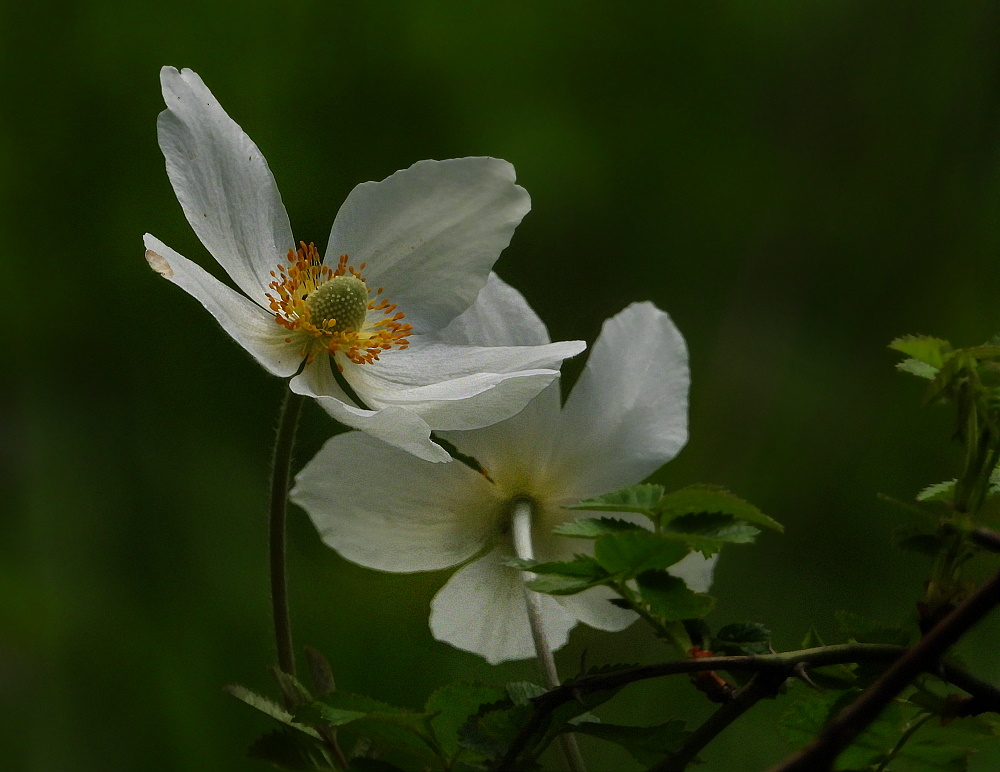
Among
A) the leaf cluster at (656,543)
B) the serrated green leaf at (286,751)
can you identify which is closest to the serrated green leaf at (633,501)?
the leaf cluster at (656,543)

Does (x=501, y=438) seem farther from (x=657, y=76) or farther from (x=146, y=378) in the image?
(x=657, y=76)

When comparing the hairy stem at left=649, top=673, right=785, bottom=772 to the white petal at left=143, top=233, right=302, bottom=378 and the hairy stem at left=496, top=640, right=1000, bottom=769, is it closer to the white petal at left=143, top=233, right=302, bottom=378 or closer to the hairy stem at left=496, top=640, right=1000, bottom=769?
the hairy stem at left=496, top=640, right=1000, bottom=769

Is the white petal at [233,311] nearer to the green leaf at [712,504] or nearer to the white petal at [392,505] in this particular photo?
the white petal at [392,505]

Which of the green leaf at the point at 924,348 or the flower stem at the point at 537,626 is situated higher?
the green leaf at the point at 924,348


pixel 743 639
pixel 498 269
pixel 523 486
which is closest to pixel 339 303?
pixel 523 486

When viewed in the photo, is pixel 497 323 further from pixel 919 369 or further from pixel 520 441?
pixel 919 369

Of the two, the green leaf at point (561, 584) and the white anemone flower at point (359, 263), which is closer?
the green leaf at point (561, 584)

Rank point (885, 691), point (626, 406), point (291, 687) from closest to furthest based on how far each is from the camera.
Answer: point (885, 691), point (291, 687), point (626, 406)
